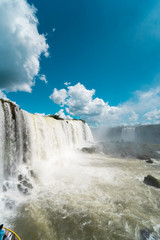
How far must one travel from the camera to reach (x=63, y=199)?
19.7ft

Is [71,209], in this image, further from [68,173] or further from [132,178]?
[132,178]

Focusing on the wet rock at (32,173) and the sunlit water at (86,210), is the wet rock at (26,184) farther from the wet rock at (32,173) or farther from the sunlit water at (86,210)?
the wet rock at (32,173)

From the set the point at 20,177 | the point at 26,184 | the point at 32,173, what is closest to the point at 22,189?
the point at 26,184

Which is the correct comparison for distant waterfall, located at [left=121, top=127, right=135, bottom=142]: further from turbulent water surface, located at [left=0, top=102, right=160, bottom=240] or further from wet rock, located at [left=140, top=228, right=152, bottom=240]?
wet rock, located at [left=140, top=228, right=152, bottom=240]

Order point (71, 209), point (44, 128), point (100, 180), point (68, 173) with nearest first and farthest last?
1. point (71, 209)
2. point (100, 180)
3. point (68, 173)
4. point (44, 128)

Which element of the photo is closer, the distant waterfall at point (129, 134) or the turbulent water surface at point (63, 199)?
the turbulent water surface at point (63, 199)

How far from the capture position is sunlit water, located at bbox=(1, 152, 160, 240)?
4047mm

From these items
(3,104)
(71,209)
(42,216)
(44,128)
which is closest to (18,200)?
(42,216)

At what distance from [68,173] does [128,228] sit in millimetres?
6472

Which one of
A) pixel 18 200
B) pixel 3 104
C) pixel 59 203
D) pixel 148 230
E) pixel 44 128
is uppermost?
pixel 3 104

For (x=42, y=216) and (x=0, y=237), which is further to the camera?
(x=42, y=216)

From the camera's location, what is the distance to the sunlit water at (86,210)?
4.05m

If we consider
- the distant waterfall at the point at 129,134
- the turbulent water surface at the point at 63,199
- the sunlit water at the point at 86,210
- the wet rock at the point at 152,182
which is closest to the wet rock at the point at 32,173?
the turbulent water surface at the point at 63,199

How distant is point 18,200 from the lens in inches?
224
